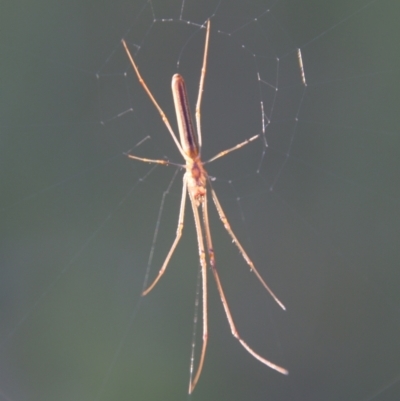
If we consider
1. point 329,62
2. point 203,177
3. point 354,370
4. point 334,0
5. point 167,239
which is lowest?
point 354,370

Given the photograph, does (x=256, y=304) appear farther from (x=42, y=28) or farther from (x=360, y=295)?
(x=42, y=28)

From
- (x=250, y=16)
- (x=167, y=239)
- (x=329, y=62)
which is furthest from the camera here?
(x=167, y=239)

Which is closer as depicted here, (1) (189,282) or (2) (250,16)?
(2) (250,16)

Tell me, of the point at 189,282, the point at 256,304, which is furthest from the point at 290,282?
the point at 189,282

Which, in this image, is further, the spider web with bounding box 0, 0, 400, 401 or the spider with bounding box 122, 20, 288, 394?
the spider web with bounding box 0, 0, 400, 401

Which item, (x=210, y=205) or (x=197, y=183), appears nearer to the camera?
(x=197, y=183)

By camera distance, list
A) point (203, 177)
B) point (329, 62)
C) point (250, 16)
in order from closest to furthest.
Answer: point (203, 177), point (250, 16), point (329, 62)

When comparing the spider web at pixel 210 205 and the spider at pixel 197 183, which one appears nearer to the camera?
the spider at pixel 197 183

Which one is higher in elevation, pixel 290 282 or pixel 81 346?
pixel 290 282
